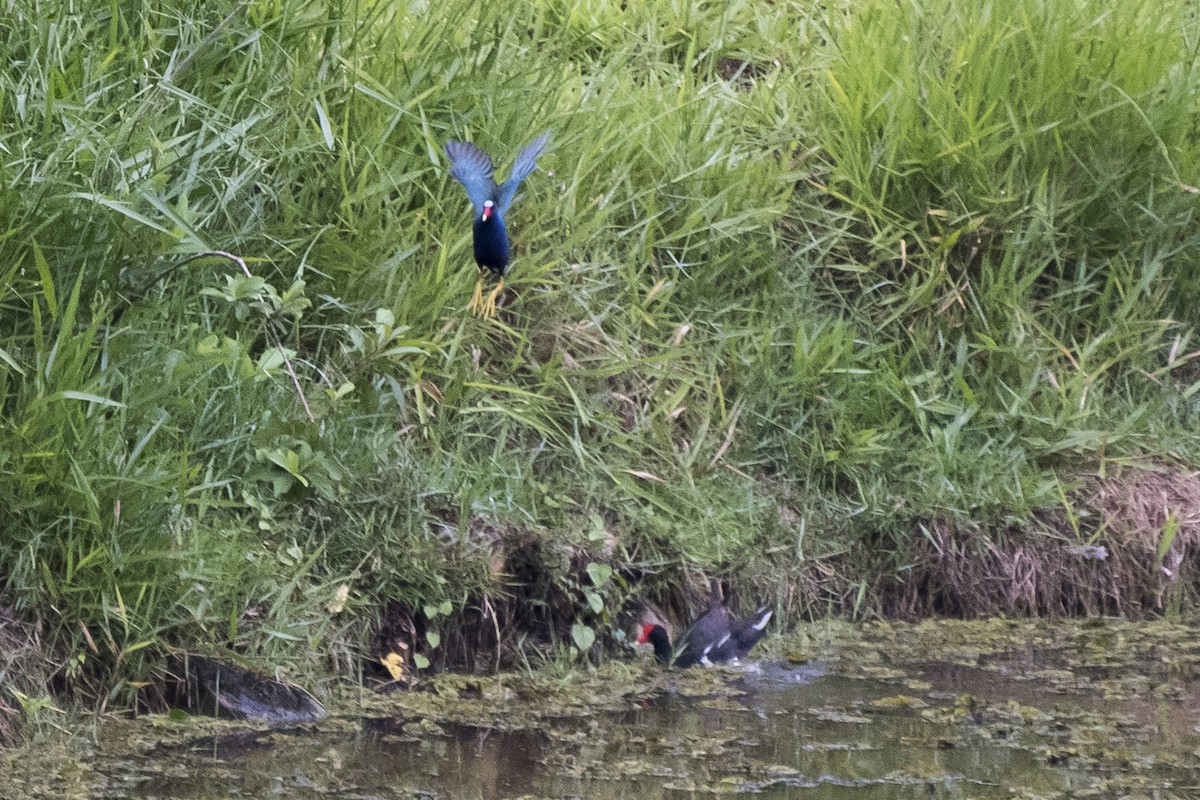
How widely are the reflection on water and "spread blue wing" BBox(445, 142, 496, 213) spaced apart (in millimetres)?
1320

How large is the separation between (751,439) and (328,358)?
1.24 meters

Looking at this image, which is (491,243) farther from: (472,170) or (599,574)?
(599,574)

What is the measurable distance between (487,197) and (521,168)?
0.19 m

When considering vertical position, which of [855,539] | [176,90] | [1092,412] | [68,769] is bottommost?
[68,769]

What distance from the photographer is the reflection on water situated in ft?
10.2

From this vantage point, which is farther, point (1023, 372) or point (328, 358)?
point (1023, 372)

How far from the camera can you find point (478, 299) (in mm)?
4066

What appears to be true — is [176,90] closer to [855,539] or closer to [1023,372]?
[855,539]

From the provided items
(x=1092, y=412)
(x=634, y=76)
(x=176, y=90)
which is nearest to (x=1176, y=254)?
(x=1092, y=412)

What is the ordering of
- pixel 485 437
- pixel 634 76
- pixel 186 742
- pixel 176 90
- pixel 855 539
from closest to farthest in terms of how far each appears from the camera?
pixel 186 742
pixel 176 90
pixel 485 437
pixel 855 539
pixel 634 76

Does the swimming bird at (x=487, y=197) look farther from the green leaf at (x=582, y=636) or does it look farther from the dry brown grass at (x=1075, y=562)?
the dry brown grass at (x=1075, y=562)

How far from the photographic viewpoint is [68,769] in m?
3.07

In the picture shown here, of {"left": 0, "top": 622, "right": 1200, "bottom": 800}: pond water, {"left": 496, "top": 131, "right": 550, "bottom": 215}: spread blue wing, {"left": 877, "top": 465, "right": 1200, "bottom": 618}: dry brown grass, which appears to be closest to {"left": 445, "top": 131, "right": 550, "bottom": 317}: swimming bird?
{"left": 496, "top": 131, "right": 550, "bottom": 215}: spread blue wing

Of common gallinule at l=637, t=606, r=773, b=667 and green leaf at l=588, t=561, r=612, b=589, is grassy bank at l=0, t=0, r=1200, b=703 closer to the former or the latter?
green leaf at l=588, t=561, r=612, b=589
